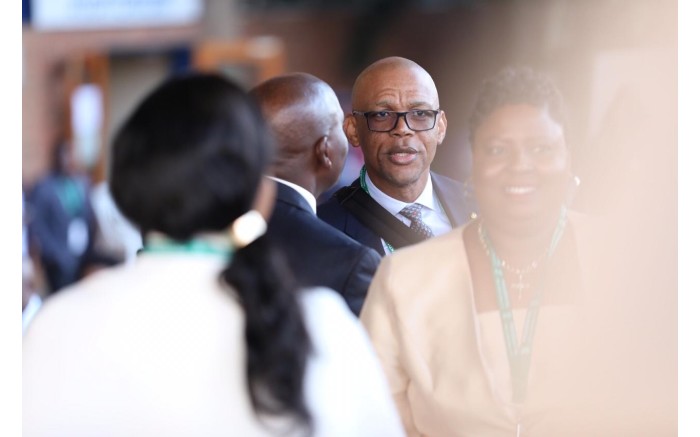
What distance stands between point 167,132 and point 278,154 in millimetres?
714

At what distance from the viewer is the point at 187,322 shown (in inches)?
57.2

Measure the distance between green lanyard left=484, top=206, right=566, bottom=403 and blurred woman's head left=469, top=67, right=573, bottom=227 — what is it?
6cm

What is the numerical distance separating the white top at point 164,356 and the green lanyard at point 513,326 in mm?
523

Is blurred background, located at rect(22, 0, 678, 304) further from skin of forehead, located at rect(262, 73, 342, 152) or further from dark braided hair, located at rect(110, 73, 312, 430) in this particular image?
dark braided hair, located at rect(110, 73, 312, 430)

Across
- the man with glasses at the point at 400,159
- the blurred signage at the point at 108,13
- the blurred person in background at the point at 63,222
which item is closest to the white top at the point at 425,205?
the man with glasses at the point at 400,159

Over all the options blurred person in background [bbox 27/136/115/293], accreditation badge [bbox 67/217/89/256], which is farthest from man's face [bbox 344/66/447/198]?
accreditation badge [bbox 67/217/89/256]

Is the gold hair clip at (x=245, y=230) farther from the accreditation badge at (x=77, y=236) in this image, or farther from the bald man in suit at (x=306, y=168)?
the accreditation badge at (x=77, y=236)

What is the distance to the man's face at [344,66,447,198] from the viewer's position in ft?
6.75

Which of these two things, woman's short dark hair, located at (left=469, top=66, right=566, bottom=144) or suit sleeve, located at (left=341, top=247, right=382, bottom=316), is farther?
suit sleeve, located at (left=341, top=247, right=382, bottom=316)

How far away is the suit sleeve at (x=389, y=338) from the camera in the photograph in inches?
76.7

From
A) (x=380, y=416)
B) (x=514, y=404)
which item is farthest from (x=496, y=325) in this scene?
(x=380, y=416)

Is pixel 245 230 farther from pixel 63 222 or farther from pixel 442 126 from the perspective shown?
pixel 63 222

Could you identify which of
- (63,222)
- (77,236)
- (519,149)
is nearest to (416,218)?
(519,149)
